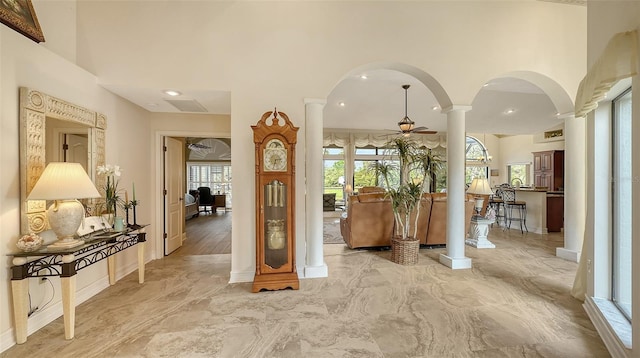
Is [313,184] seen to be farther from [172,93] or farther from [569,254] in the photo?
[569,254]

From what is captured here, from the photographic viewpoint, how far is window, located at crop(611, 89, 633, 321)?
7.66 feet

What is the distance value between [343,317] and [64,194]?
8.49 ft

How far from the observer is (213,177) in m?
11.3

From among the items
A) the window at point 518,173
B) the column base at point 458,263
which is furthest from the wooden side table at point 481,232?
the window at point 518,173

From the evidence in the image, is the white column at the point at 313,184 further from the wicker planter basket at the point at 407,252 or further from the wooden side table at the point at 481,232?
the wooden side table at the point at 481,232

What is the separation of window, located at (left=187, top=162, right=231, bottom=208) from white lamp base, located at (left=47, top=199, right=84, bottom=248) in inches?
352

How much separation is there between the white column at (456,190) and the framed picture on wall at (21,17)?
4572 millimetres

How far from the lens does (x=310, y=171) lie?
11.5ft

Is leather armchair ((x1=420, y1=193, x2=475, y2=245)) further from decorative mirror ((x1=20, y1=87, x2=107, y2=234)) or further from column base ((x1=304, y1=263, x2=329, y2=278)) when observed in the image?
decorative mirror ((x1=20, y1=87, x2=107, y2=234))

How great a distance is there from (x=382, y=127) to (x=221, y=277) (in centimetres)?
696

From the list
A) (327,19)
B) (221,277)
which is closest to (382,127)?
(327,19)

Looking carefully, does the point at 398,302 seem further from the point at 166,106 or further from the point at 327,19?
the point at 166,106

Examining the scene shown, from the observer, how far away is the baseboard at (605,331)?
6.25 feet

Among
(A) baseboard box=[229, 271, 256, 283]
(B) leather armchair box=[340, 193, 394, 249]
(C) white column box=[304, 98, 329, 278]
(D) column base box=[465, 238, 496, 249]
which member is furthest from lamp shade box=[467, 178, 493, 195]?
(A) baseboard box=[229, 271, 256, 283]
